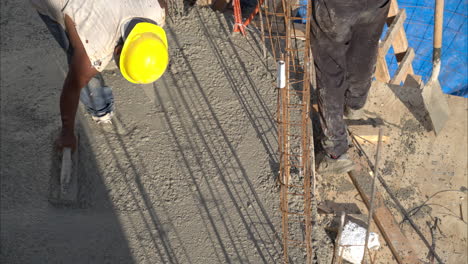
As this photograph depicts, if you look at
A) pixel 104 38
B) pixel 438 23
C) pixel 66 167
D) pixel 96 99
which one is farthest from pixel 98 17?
pixel 438 23

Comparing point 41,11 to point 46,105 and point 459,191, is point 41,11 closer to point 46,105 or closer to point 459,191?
point 46,105

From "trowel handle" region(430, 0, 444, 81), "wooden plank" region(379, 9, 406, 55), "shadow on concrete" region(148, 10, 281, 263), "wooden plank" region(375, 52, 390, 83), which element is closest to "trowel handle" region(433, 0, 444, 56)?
"trowel handle" region(430, 0, 444, 81)

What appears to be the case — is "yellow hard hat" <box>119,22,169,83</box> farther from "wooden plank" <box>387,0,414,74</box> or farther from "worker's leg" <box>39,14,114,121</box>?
"wooden plank" <box>387,0,414,74</box>

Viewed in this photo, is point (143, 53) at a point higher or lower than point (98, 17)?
lower

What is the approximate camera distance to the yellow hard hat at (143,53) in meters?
3.25

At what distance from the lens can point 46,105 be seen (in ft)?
13.8

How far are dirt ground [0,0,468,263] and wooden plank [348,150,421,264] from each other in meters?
0.13

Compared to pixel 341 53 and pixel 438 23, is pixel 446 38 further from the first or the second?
pixel 341 53

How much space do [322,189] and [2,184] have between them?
2906 mm

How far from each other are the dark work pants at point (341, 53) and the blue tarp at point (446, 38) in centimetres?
370

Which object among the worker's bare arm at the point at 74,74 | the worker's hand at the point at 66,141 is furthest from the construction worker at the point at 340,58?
the worker's hand at the point at 66,141

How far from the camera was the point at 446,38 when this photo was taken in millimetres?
7391

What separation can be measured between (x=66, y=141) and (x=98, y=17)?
1.12 meters

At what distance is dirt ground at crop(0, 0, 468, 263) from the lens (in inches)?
136
